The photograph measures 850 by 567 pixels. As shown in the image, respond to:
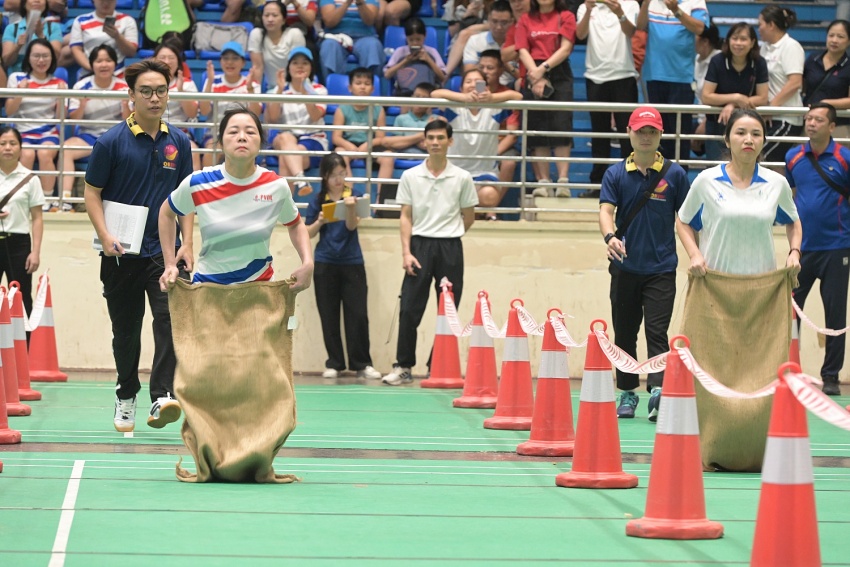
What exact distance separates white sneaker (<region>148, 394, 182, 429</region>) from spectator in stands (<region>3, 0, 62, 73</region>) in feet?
30.1

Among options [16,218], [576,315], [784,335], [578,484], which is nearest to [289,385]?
Answer: [578,484]

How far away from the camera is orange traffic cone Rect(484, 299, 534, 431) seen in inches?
416

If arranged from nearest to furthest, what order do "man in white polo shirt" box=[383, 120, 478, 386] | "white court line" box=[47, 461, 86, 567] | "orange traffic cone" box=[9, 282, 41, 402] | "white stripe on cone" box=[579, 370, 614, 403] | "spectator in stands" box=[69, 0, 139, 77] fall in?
"white court line" box=[47, 461, 86, 567] < "white stripe on cone" box=[579, 370, 614, 403] < "orange traffic cone" box=[9, 282, 41, 402] < "man in white polo shirt" box=[383, 120, 478, 386] < "spectator in stands" box=[69, 0, 139, 77]

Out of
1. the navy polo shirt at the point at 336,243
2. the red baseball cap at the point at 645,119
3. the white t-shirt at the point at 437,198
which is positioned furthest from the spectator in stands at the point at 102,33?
the red baseball cap at the point at 645,119

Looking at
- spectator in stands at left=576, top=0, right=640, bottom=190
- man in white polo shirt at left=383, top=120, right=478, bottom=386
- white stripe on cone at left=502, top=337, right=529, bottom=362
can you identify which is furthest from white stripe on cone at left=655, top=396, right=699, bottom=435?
spectator in stands at left=576, top=0, right=640, bottom=190

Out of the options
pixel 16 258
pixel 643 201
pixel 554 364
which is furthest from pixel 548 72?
pixel 554 364

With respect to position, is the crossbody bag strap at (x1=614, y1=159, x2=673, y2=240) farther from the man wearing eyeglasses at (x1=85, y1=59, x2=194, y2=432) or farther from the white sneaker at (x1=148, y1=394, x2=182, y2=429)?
the white sneaker at (x1=148, y1=394, x2=182, y2=429)

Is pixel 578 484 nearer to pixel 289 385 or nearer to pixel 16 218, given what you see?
pixel 289 385

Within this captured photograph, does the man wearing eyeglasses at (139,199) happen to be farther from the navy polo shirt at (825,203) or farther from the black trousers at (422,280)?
the navy polo shirt at (825,203)

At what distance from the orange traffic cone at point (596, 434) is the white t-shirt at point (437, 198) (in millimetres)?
6553

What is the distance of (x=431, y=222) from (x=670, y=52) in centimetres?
377

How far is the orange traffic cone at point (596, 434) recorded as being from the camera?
7652mm

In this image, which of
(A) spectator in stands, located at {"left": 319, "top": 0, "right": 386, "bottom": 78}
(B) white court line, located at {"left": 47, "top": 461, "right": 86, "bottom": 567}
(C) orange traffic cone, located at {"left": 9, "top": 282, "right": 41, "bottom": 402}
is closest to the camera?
(B) white court line, located at {"left": 47, "top": 461, "right": 86, "bottom": 567}

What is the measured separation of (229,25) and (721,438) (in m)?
11.2
